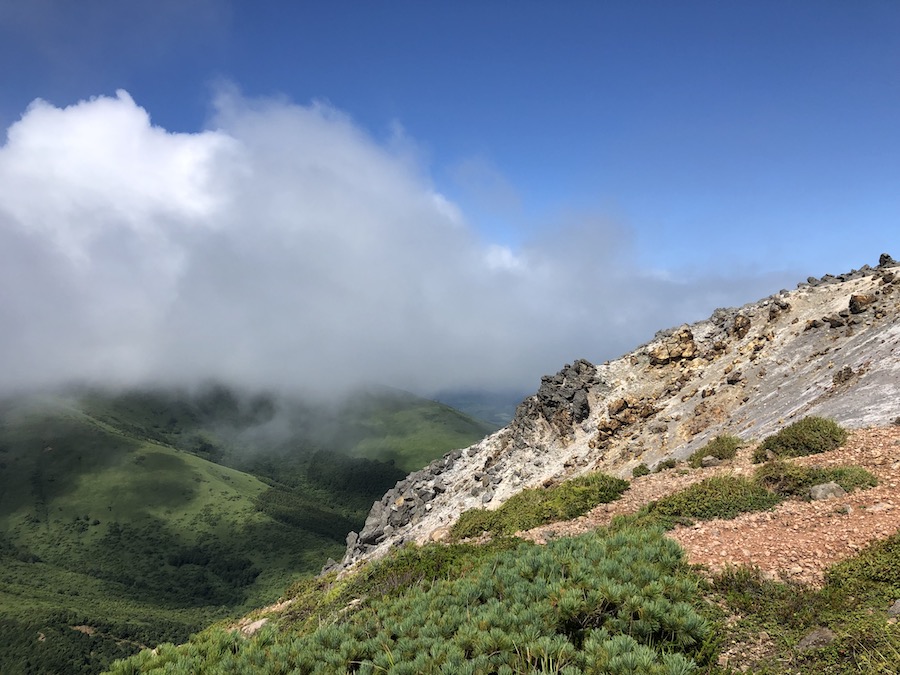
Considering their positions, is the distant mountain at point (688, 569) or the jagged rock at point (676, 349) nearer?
the distant mountain at point (688, 569)

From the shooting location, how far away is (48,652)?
568 ft

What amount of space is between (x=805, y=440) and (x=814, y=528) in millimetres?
9317

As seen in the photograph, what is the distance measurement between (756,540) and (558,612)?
9.87 m

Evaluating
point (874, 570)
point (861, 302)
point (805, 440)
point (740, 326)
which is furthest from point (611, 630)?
point (740, 326)

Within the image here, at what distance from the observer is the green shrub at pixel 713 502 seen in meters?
19.7

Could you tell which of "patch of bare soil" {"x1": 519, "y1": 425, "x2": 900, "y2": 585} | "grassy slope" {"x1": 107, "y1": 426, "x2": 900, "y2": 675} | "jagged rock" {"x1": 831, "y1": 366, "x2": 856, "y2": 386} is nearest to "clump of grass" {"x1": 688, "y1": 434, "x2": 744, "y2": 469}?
"patch of bare soil" {"x1": 519, "y1": 425, "x2": 900, "y2": 585}

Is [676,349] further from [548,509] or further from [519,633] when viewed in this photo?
[519,633]

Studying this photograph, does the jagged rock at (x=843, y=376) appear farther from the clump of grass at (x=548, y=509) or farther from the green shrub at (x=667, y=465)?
the clump of grass at (x=548, y=509)

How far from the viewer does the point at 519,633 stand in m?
10.9

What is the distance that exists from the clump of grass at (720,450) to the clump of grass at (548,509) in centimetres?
432

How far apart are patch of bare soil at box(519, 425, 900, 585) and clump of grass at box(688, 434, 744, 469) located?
465 centimetres

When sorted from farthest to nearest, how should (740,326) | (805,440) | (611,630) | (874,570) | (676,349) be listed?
(676,349)
(740,326)
(805,440)
(874,570)
(611,630)

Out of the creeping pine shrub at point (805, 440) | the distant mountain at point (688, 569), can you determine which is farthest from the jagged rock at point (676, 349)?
the creeping pine shrub at point (805, 440)

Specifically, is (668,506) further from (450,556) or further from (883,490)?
(450,556)
